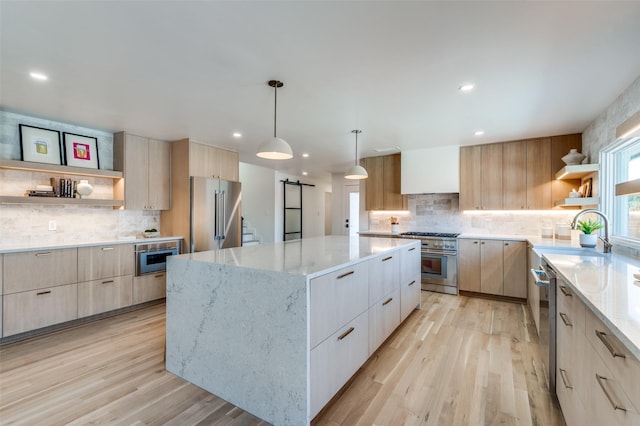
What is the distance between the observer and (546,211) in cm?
437

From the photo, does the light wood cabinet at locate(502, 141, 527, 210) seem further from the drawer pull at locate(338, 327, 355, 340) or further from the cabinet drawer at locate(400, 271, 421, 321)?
the drawer pull at locate(338, 327, 355, 340)

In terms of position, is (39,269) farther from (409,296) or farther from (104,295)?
(409,296)

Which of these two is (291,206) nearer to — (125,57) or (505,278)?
(505,278)

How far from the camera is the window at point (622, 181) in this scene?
2.70m

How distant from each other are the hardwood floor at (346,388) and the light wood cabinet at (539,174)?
196cm

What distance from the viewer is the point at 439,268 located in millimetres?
4500

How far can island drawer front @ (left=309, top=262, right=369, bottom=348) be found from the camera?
1677mm

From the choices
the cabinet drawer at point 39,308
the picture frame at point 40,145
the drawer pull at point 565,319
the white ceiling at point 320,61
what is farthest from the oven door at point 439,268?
the picture frame at point 40,145

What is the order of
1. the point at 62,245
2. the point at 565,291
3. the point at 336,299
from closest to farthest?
the point at 565,291
the point at 336,299
the point at 62,245

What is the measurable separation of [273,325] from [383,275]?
1.24 m

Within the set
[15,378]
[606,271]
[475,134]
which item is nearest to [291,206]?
[475,134]

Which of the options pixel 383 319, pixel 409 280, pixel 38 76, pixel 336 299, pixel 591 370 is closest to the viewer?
pixel 591 370

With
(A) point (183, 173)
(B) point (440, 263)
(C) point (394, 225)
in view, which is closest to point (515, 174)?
(B) point (440, 263)

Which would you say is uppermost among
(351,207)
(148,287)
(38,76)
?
(38,76)
